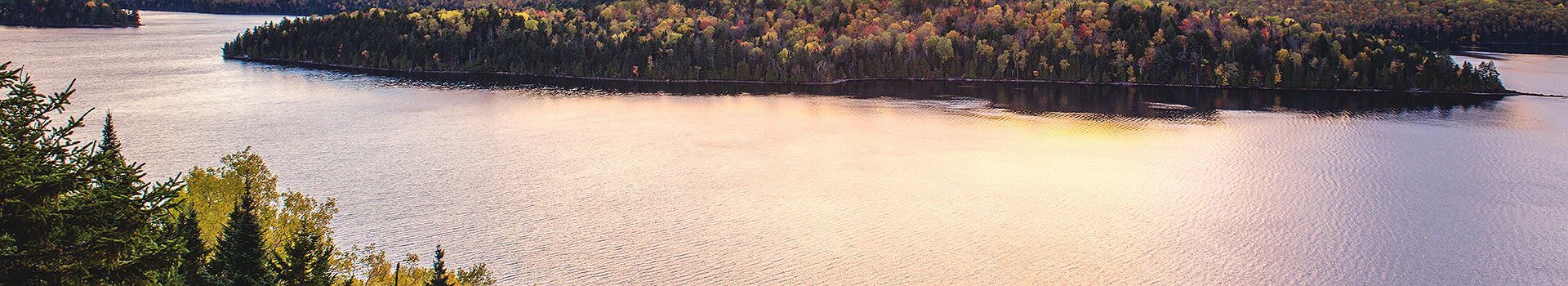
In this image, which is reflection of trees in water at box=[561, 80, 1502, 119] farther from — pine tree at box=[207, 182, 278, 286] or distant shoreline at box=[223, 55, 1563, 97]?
pine tree at box=[207, 182, 278, 286]

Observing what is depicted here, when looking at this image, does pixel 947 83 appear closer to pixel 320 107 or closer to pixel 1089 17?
pixel 1089 17

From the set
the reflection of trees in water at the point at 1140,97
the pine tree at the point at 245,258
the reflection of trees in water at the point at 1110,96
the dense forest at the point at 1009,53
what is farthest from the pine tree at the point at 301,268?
the dense forest at the point at 1009,53

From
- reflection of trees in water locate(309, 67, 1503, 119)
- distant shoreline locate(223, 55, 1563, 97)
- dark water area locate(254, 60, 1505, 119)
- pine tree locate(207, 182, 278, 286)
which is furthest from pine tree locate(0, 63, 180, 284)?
distant shoreline locate(223, 55, 1563, 97)

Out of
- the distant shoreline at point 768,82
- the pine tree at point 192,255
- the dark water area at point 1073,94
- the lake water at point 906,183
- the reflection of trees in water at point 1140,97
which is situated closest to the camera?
the pine tree at point 192,255

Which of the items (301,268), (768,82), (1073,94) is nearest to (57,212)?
(301,268)

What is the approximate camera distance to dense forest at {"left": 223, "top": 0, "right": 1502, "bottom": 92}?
164125mm

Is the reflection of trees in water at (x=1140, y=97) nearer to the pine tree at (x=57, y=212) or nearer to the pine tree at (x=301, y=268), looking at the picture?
the pine tree at (x=301, y=268)

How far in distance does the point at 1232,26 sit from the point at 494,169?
140m

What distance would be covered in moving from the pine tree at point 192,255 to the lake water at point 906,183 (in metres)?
21.2

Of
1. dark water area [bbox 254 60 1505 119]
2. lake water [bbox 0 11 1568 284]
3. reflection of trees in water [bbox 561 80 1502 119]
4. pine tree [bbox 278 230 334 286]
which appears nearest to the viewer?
pine tree [bbox 278 230 334 286]

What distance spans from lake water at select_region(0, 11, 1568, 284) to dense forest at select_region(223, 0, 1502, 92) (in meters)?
24.2

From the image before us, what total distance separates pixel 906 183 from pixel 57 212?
63.0 meters

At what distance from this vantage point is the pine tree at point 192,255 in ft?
99.2

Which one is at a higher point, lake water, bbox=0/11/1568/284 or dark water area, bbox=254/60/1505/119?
dark water area, bbox=254/60/1505/119
